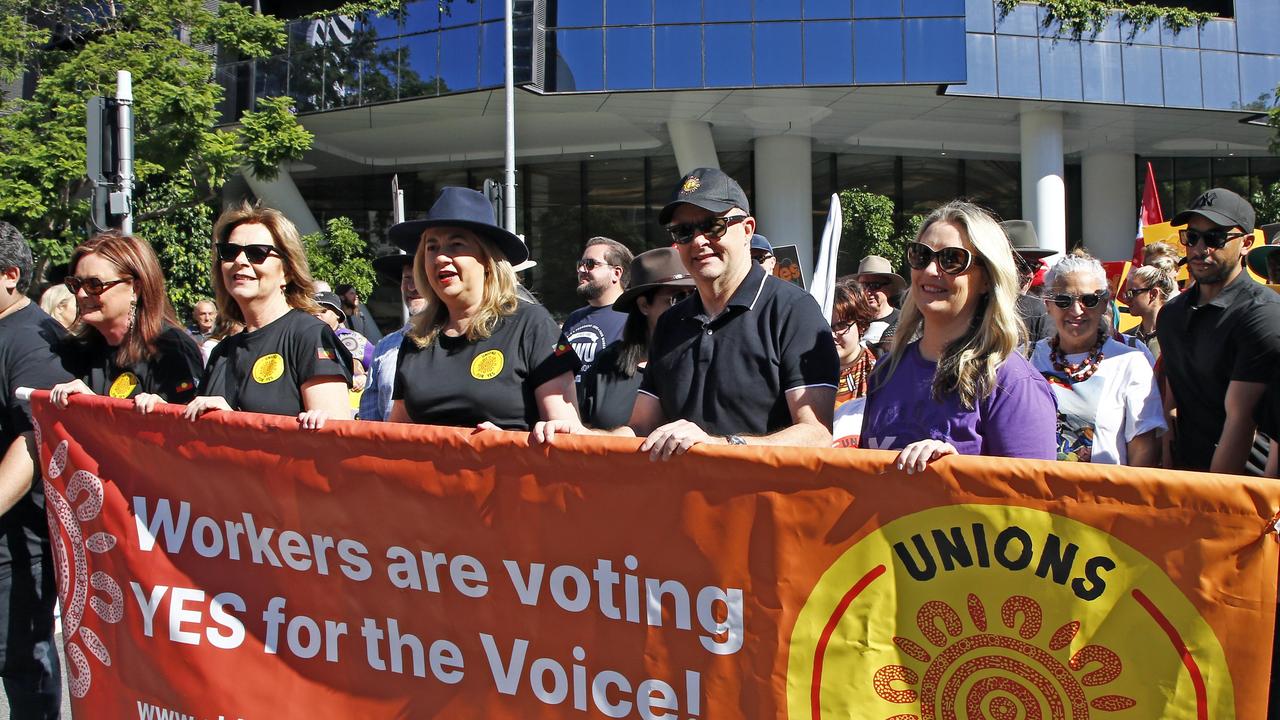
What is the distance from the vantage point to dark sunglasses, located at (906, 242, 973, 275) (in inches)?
107

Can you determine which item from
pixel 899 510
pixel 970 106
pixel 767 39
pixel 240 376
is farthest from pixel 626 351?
pixel 970 106

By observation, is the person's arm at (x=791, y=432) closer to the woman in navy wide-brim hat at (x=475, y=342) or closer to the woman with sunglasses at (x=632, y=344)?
the woman in navy wide-brim hat at (x=475, y=342)

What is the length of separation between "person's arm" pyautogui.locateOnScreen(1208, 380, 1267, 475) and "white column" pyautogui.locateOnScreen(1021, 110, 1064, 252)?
74.9ft

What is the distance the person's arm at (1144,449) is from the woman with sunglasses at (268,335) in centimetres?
271

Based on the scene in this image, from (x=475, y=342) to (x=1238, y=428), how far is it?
232cm

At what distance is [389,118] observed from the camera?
25422mm

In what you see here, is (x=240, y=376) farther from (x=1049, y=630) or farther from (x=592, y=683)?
(x=1049, y=630)

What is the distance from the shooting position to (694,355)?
10.0ft

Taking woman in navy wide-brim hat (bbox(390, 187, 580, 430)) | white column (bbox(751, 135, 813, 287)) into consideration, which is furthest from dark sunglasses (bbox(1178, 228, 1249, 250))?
white column (bbox(751, 135, 813, 287))

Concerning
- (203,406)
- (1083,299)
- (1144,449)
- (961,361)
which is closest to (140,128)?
(203,406)

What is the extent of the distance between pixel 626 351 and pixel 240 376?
162 centimetres

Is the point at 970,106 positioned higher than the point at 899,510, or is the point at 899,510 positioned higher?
the point at 970,106

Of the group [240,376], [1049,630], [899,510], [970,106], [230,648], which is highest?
[970,106]

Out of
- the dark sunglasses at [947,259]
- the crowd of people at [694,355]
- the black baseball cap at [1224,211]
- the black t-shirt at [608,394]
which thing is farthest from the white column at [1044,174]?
the dark sunglasses at [947,259]
